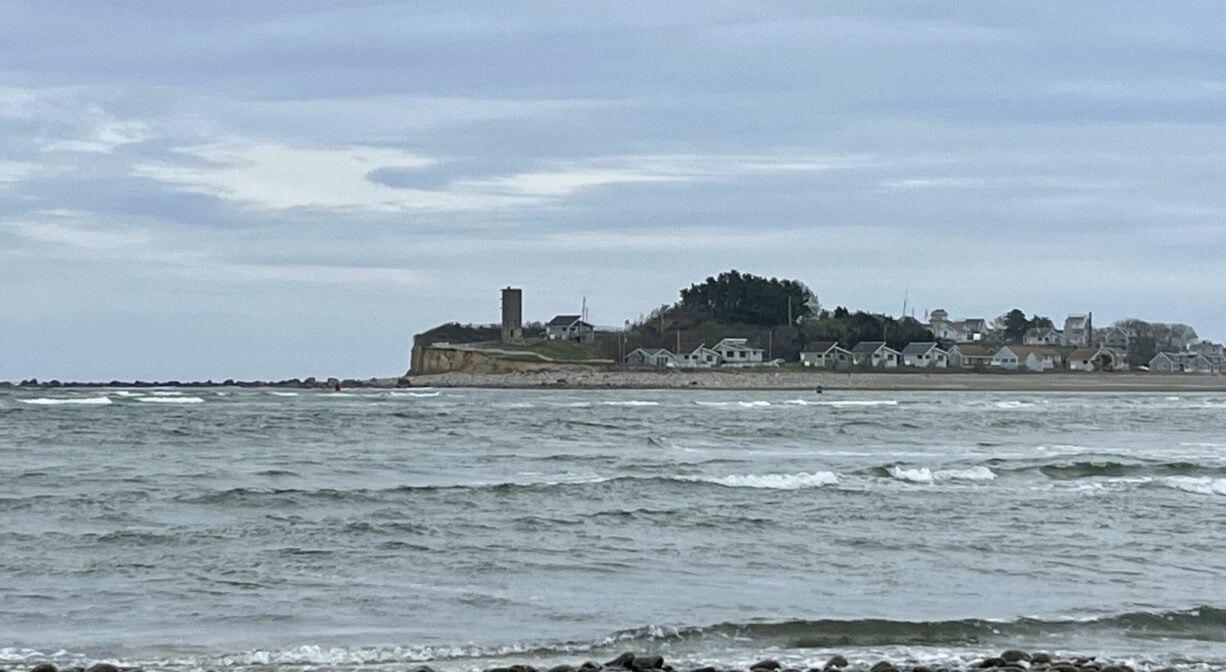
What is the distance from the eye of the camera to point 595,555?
600 inches

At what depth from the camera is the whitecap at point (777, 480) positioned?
23422mm

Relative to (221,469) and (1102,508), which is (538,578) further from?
(221,469)

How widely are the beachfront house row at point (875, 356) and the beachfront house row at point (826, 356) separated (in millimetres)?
670

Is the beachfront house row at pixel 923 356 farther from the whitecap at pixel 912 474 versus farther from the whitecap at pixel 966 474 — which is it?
the whitecap at pixel 912 474

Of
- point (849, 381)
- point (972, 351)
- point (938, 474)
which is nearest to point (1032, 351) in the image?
point (972, 351)

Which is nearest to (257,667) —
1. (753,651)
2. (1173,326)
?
(753,651)

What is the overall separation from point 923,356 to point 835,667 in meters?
110

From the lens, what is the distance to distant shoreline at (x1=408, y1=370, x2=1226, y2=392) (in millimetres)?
95938

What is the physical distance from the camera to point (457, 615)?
39.3 ft

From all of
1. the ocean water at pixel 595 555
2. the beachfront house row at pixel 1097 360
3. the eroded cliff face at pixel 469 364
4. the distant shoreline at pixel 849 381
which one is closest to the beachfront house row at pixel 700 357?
the distant shoreline at pixel 849 381

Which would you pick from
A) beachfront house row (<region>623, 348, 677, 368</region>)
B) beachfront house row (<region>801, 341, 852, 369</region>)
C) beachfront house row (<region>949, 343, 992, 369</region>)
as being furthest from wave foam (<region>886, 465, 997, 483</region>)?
beachfront house row (<region>949, 343, 992, 369</region>)

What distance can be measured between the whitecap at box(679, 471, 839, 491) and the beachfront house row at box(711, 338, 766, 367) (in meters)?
91.8

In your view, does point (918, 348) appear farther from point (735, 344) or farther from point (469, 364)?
point (469, 364)

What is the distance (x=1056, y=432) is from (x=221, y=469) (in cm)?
2570
